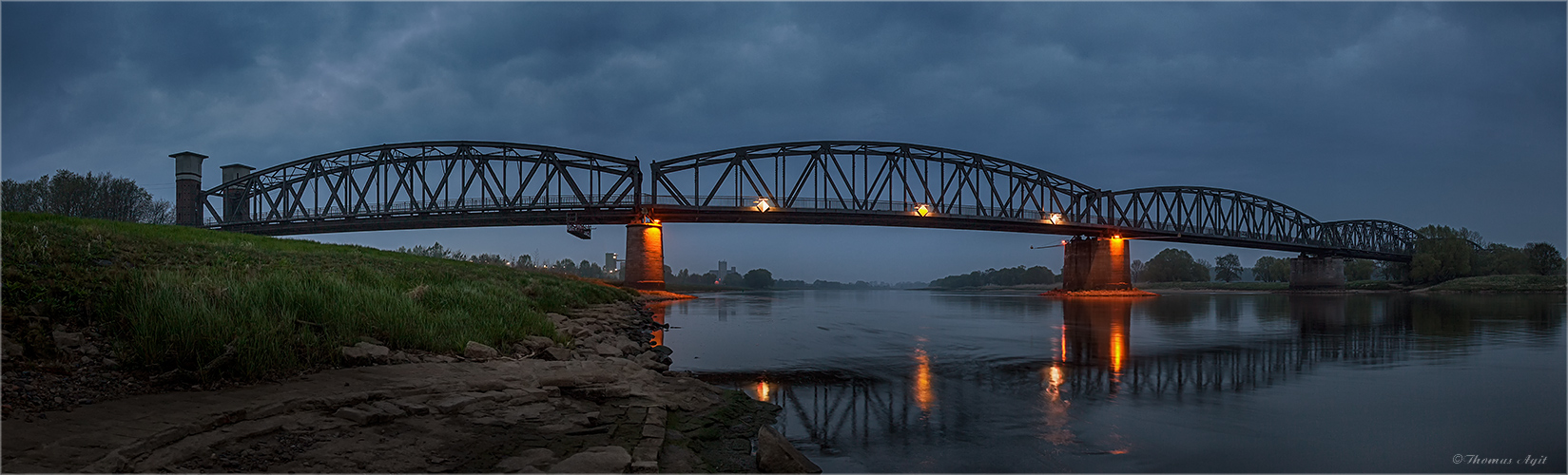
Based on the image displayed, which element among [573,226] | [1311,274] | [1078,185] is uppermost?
[1078,185]

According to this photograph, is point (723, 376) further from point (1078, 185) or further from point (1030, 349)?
point (1078, 185)

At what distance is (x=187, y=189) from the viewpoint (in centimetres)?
9375

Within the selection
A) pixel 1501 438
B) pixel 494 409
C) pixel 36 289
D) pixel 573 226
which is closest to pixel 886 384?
pixel 494 409

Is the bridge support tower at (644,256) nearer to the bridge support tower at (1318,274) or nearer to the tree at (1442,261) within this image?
the bridge support tower at (1318,274)

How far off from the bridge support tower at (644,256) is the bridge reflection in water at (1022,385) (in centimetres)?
4949

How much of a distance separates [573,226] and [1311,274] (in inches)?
5265

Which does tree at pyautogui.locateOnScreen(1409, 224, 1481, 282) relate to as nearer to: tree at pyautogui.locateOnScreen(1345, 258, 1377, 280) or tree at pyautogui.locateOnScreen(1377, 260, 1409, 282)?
tree at pyautogui.locateOnScreen(1377, 260, 1409, 282)

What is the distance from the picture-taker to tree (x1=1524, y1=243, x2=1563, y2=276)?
11188 cm

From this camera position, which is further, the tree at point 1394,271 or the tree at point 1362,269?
the tree at point 1362,269

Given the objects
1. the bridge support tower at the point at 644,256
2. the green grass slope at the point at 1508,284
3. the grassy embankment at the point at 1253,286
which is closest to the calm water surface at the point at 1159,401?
the bridge support tower at the point at 644,256

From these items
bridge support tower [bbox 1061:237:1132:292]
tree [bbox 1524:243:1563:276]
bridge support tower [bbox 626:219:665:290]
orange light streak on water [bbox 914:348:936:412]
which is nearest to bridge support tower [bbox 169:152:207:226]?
bridge support tower [bbox 626:219:665:290]

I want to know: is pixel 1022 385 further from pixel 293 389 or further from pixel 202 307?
pixel 202 307

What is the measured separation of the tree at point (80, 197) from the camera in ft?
221

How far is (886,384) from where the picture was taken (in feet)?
42.9
